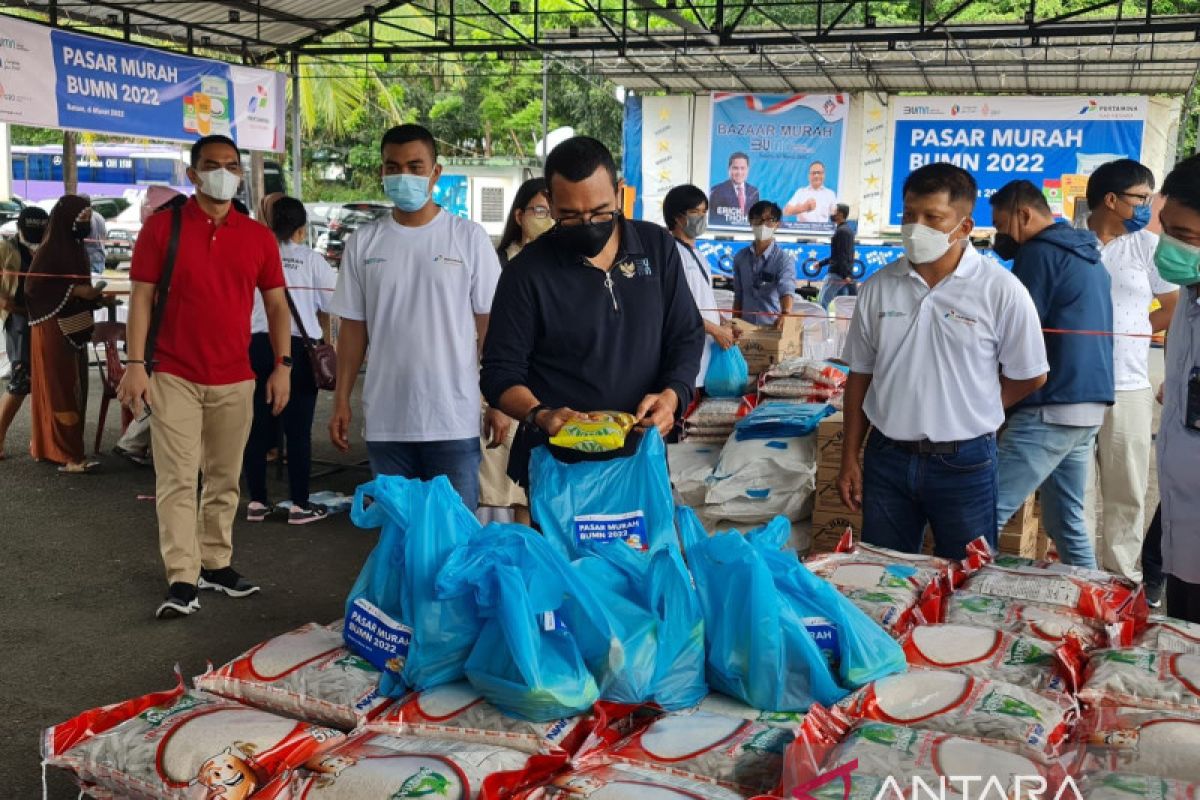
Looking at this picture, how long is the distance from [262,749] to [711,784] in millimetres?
882

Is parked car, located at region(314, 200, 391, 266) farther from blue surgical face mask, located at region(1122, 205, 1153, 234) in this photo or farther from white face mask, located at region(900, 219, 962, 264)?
white face mask, located at region(900, 219, 962, 264)

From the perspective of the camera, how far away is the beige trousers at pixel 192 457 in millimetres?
4430

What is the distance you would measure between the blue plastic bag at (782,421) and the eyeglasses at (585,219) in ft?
8.92

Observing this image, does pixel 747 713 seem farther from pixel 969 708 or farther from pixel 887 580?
pixel 887 580

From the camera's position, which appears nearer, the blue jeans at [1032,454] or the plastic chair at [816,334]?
the blue jeans at [1032,454]

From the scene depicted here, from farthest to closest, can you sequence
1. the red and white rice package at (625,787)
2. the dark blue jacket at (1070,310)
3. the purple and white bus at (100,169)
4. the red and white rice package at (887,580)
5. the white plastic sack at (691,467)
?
the purple and white bus at (100,169), the white plastic sack at (691,467), the dark blue jacket at (1070,310), the red and white rice package at (887,580), the red and white rice package at (625,787)

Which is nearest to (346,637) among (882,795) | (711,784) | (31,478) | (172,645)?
(711,784)

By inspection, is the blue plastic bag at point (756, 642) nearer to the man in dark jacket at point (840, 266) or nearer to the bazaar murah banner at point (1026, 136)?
the man in dark jacket at point (840, 266)

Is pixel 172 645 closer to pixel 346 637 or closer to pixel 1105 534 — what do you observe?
pixel 346 637

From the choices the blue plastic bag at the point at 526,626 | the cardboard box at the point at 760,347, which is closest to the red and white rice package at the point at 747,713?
the blue plastic bag at the point at 526,626

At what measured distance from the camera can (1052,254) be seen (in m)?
4.29

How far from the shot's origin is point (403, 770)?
2033 mm

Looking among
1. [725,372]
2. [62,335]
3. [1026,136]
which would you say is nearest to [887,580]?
[725,372]

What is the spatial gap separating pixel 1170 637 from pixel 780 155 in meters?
19.6
